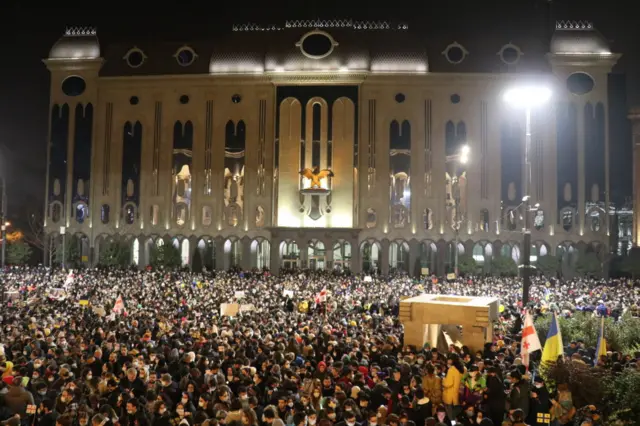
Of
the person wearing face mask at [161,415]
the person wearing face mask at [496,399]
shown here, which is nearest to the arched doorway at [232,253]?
the person wearing face mask at [496,399]

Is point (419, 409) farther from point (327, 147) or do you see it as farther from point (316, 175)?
point (327, 147)

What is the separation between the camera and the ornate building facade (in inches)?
2202

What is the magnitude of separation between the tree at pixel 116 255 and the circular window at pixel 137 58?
56.1 ft

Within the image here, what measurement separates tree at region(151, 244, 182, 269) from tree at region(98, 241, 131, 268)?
2.85 m

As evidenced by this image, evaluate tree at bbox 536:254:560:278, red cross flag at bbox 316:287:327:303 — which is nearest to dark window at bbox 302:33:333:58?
tree at bbox 536:254:560:278

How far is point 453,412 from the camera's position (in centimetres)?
1187

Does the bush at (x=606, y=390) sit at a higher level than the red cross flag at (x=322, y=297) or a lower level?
lower

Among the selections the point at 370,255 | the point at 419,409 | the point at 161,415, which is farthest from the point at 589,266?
the point at 161,415

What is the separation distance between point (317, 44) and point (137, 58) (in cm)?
1768

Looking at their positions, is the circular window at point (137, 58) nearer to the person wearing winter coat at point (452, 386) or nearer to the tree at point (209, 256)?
Answer: the tree at point (209, 256)

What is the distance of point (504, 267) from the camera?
53.2 meters

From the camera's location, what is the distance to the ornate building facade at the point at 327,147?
55938 millimetres

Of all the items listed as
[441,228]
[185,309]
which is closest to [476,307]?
[185,309]

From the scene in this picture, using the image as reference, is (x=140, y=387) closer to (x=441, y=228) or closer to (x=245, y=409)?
(x=245, y=409)
